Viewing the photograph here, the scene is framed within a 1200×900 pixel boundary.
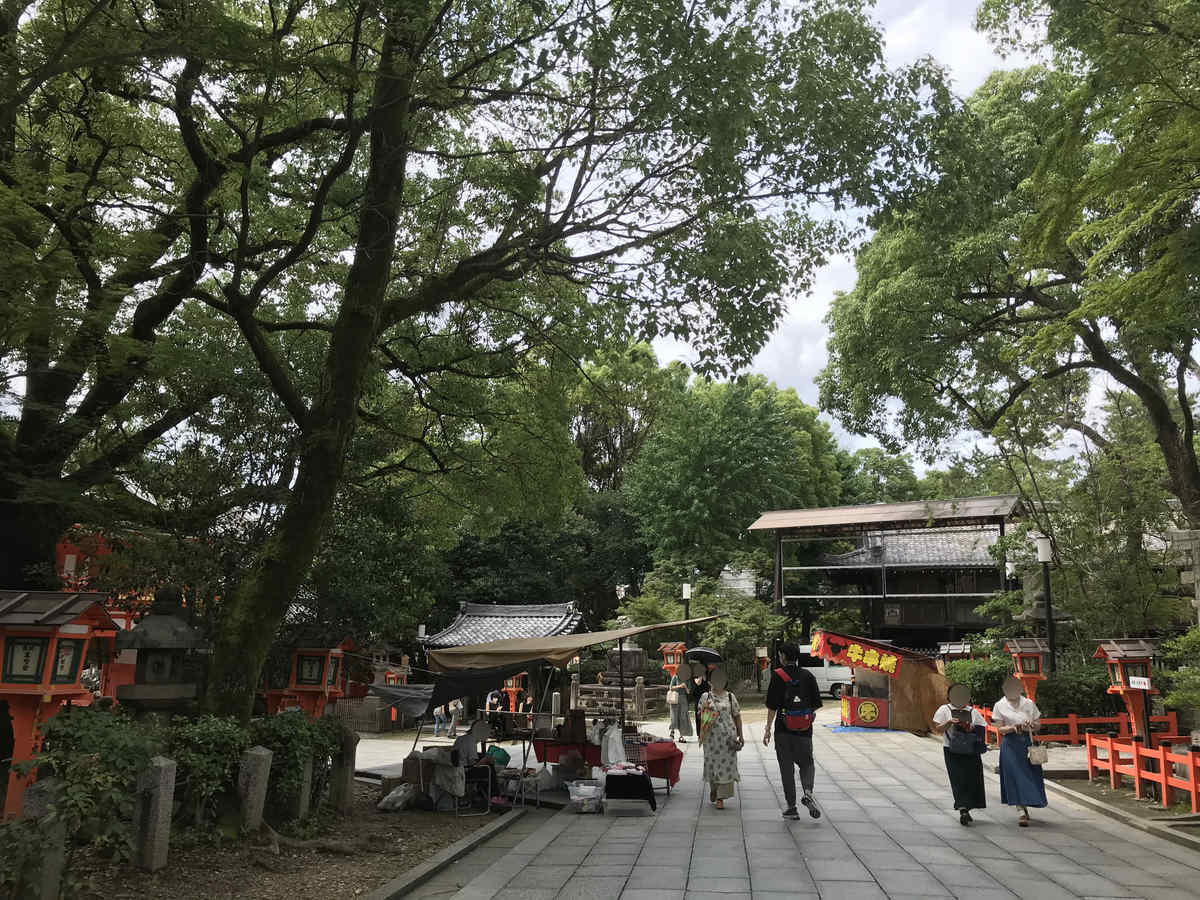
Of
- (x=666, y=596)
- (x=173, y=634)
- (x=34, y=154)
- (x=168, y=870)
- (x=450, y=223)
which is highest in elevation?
(x=450, y=223)

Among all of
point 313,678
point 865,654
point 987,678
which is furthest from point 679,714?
point 313,678

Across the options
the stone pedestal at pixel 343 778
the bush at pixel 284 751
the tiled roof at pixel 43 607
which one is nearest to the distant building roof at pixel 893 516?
the stone pedestal at pixel 343 778

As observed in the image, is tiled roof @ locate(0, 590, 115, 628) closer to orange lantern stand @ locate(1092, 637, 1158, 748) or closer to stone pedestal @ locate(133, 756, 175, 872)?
stone pedestal @ locate(133, 756, 175, 872)

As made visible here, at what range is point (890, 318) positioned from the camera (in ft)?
53.6

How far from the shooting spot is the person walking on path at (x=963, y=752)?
838 cm

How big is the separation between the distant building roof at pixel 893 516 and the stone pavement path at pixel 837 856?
17.1 meters

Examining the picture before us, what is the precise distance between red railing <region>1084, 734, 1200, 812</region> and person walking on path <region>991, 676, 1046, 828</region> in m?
1.47

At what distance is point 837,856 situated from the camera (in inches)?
278

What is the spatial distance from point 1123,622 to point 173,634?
16437 mm

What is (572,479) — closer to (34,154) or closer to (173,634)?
(173,634)

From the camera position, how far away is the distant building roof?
26.0 metres

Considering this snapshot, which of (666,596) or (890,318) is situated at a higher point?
(890,318)

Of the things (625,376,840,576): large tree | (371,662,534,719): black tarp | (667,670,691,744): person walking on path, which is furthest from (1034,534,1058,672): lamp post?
(625,376,840,576): large tree

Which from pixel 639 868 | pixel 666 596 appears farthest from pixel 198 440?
→ pixel 666 596
